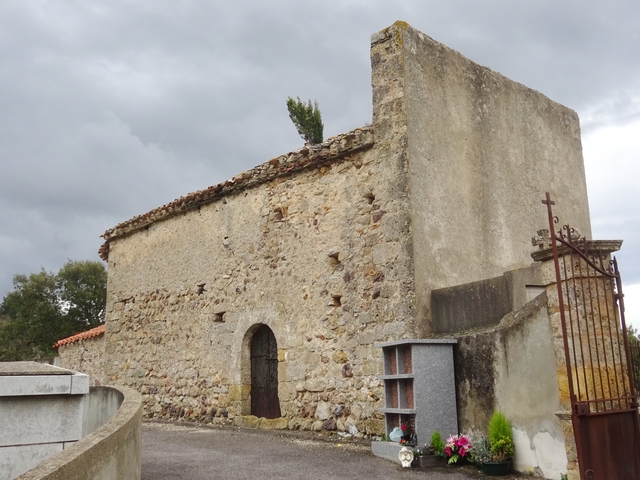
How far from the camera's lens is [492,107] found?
995 cm

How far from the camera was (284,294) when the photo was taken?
32.2 feet

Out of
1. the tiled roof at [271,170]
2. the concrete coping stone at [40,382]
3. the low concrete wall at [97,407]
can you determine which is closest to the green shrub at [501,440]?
the concrete coping stone at [40,382]

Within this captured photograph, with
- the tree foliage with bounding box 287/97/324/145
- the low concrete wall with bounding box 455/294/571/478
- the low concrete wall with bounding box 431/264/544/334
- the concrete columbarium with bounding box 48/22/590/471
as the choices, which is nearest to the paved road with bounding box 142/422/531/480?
the low concrete wall with bounding box 455/294/571/478

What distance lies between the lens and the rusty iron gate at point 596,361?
16.5 ft

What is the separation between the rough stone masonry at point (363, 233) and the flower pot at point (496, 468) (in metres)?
2.23

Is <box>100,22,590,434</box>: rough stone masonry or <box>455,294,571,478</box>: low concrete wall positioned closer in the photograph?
<box>455,294,571,478</box>: low concrete wall

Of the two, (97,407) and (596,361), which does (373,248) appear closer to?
(596,361)

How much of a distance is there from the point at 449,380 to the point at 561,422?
5.30 feet

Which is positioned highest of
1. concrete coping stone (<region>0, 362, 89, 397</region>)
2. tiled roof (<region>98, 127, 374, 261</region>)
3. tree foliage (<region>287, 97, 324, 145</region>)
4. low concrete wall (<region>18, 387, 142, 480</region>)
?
tree foliage (<region>287, 97, 324, 145</region>)

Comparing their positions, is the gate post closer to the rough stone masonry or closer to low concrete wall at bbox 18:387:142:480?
the rough stone masonry

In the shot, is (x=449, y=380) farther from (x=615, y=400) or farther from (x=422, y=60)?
(x=422, y=60)

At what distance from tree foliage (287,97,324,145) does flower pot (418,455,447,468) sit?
1665 cm

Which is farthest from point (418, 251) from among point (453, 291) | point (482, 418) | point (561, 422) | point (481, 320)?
point (561, 422)

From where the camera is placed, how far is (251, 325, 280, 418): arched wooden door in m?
10.1
